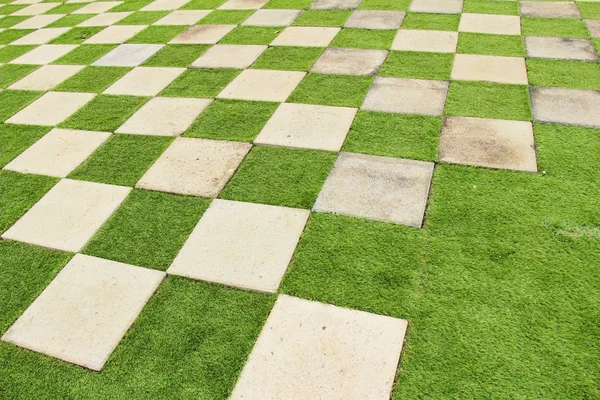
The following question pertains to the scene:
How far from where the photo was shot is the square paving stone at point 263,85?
14.6 feet

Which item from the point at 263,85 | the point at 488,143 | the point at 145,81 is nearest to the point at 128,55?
the point at 145,81

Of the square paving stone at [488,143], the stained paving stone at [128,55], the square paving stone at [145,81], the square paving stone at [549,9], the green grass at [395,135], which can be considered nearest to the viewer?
the square paving stone at [488,143]

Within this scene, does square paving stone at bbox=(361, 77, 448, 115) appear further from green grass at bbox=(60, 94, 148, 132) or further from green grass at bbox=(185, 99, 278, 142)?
green grass at bbox=(60, 94, 148, 132)

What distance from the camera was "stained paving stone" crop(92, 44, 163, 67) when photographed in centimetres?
556

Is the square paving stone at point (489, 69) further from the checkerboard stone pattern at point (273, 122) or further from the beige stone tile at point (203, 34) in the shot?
the beige stone tile at point (203, 34)

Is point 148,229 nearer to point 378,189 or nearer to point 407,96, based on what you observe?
point 378,189

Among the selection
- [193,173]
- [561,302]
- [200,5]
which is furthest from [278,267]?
[200,5]

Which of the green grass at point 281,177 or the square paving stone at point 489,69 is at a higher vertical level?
the green grass at point 281,177

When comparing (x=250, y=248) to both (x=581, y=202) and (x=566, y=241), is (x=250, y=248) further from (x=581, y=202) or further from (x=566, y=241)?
(x=581, y=202)

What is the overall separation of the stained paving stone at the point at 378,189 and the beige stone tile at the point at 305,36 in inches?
98.9

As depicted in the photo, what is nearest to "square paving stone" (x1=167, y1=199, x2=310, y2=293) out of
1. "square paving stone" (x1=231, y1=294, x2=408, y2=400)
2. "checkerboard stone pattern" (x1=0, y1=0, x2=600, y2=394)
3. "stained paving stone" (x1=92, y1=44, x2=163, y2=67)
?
"checkerboard stone pattern" (x1=0, y1=0, x2=600, y2=394)

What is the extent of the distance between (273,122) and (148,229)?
154 cm

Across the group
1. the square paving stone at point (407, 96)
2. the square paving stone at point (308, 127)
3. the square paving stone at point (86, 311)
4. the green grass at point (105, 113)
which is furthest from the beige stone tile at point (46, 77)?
the square paving stone at point (407, 96)

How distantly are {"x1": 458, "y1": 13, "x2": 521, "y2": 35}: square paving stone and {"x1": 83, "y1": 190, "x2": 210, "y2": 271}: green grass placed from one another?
420 cm
